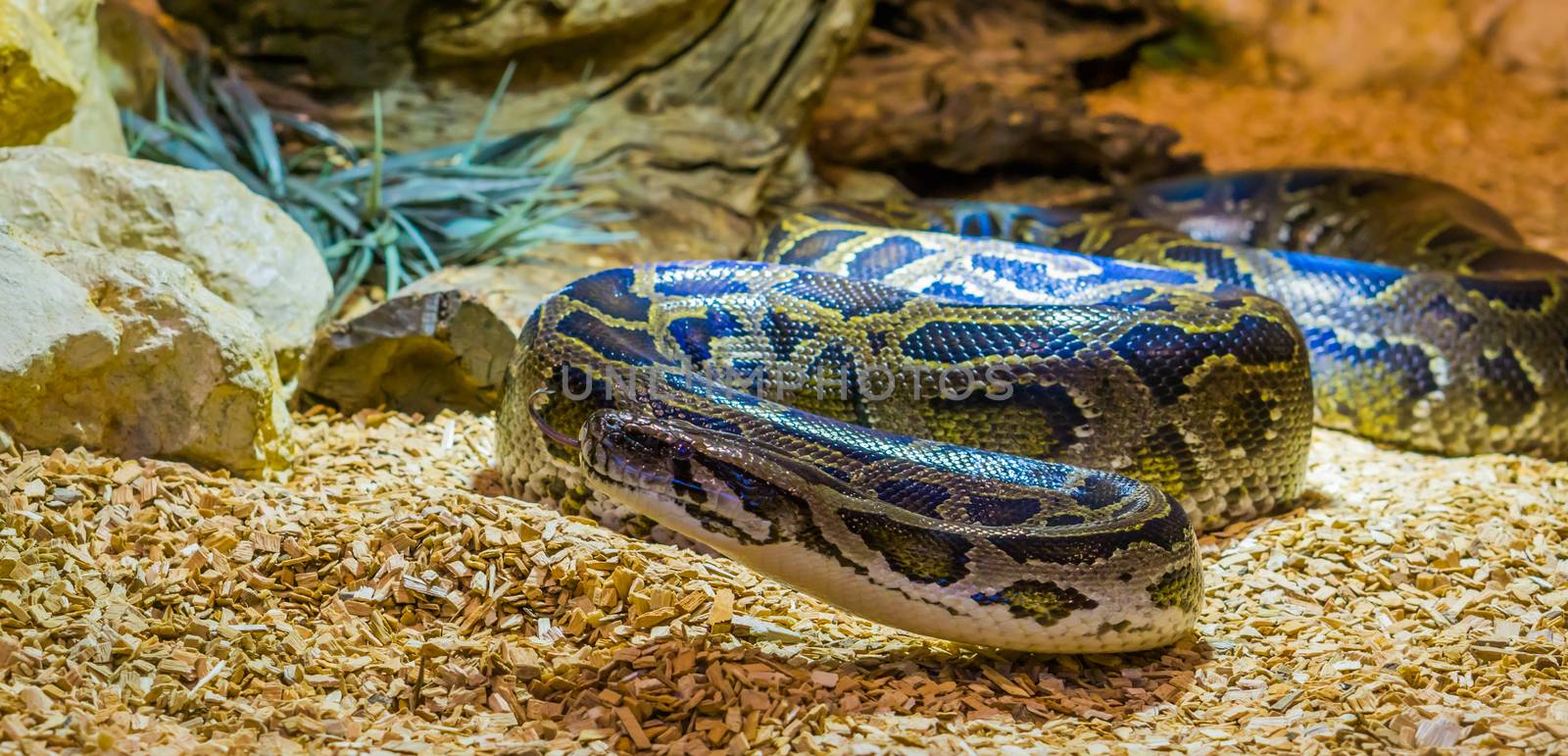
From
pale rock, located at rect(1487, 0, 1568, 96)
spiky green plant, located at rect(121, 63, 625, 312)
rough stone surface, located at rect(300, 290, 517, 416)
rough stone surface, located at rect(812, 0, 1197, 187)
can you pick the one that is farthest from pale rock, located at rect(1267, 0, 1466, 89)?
rough stone surface, located at rect(300, 290, 517, 416)

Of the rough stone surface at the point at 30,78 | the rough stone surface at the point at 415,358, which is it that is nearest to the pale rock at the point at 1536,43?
the rough stone surface at the point at 415,358

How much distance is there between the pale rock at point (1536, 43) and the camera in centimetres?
1352

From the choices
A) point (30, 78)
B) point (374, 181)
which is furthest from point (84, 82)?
point (374, 181)

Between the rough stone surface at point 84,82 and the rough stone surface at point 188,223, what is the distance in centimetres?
78

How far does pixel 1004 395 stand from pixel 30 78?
189 inches

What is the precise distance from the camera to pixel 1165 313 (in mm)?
5375

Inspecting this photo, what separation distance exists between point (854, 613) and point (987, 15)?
31.9 ft

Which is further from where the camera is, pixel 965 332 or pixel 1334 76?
pixel 1334 76

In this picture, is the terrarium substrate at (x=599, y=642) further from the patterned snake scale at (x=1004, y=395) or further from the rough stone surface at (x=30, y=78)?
the rough stone surface at (x=30, y=78)

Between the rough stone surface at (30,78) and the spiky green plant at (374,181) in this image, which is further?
the spiky green plant at (374,181)

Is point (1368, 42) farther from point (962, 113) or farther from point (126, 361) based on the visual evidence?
point (126, 361)

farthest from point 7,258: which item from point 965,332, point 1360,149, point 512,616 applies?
point 1360,149

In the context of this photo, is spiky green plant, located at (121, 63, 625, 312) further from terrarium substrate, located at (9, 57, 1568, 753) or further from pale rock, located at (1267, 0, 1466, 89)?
pale rock, located at (1267, 0, 1466, 89)

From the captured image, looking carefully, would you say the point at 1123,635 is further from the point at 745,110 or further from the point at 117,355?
the point at 745,110
